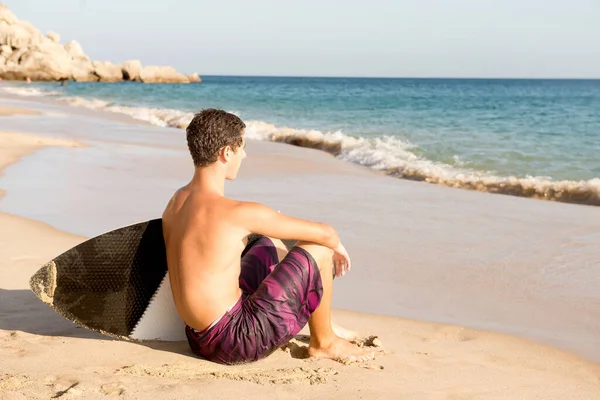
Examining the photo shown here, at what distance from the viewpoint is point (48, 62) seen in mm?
65562

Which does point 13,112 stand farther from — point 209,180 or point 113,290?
point 209,180

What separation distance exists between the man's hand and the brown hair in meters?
0.78

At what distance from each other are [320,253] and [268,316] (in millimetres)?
402

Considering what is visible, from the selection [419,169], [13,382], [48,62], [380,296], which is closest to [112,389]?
[13,382]

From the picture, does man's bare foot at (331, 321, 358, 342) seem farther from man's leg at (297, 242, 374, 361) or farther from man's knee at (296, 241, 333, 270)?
man's knee at (296, 241, 333, 270)

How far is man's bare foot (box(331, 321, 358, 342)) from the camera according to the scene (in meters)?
3.87

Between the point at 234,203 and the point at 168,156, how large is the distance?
9342mm

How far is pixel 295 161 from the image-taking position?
12508mm

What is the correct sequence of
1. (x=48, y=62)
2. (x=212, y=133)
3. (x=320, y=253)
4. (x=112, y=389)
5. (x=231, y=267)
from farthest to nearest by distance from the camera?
(x=48, y=62) → (x=320, y=253) → (x=231, y=267) → (x=212, y=133) → (x=112, y=389)

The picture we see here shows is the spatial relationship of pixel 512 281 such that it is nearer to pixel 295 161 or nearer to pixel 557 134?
pixel 295 161

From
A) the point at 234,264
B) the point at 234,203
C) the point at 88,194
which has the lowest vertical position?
the point at 88,194

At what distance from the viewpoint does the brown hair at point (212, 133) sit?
324 cm

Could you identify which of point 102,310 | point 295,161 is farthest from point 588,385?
point 295,161

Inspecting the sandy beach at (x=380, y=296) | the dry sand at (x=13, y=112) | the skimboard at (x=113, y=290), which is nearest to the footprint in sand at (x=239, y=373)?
the sandy beach at (x=380, y=296)
